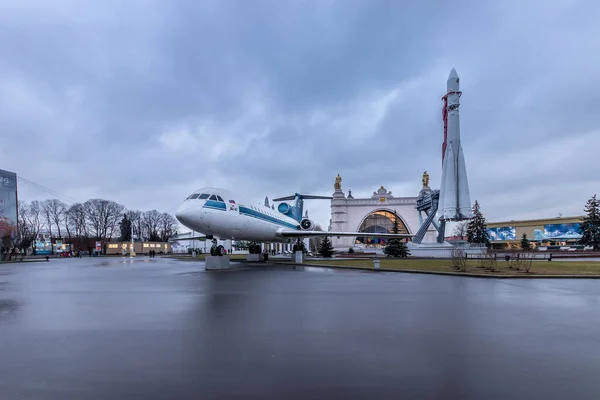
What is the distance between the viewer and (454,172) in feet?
128

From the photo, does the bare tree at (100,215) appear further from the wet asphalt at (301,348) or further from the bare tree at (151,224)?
the wet asphalt at (301,348)

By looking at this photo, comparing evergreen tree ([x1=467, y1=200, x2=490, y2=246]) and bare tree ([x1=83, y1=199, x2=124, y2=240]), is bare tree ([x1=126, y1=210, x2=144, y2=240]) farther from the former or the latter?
evergreen tree ([x1=467, y1=200, x2=490, y2=246])

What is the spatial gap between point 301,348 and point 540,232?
108 meters

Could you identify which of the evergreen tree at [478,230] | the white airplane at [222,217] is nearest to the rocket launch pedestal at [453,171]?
the white airplane at [222,217]

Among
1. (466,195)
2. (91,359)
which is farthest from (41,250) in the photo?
(91,359)

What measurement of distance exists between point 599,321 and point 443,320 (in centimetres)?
308

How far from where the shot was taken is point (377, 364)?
14.2ft

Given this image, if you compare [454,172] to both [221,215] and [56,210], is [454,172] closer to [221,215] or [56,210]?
[221,215]

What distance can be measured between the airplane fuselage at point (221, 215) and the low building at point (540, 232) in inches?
3101

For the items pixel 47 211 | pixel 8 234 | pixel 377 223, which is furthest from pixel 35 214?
pixel 377 223

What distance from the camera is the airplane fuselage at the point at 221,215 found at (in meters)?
19.4

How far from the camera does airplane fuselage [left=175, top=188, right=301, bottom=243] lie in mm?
19391

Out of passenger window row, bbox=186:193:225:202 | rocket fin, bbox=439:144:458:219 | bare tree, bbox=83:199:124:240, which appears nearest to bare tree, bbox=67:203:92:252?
bare tree, bbox=83:199:124:240

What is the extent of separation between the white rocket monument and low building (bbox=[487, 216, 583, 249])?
53871 millimetres
